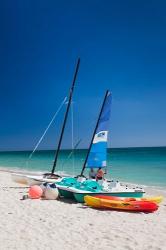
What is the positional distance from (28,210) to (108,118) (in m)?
8.01

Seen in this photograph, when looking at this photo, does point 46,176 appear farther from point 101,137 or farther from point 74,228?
point 74,228

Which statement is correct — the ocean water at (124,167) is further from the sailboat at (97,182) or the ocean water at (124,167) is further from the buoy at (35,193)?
the buoy at (35,193)

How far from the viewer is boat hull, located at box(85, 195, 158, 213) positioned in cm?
1347

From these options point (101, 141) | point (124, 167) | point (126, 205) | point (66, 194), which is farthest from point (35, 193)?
point (124, 167)

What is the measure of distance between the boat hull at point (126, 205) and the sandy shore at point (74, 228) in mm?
342

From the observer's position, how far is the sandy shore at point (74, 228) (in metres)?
8.56

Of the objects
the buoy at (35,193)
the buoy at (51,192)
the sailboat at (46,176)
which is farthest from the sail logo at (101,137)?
the buoy at (35,193)

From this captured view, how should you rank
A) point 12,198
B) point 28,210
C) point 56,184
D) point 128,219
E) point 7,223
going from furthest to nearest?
point 56,184 → point 12,198 → point 28,210 → point 128,219 → point 7,223

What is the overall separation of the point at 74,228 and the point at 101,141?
360 inches

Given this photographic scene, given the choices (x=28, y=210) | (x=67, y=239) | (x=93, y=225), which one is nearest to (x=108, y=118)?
(x=28, y=210)

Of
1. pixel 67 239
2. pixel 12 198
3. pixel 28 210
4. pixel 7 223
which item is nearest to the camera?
pixel 67 239

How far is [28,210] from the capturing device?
12828mm

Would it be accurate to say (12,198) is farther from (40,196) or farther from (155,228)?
(155,228)

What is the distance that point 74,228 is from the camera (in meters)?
10.2
